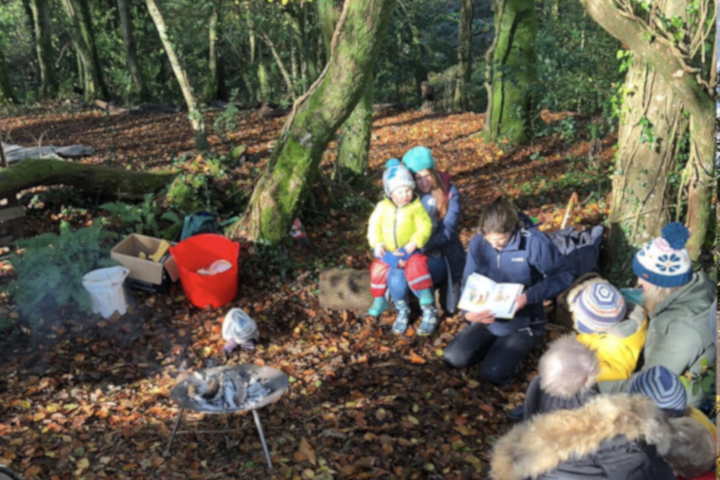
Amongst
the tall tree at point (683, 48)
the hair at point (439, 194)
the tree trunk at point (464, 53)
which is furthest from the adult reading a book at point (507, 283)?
the tree trunk at point (464, 53)

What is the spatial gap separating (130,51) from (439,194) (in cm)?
→ 1514

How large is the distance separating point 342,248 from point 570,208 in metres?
→ 2.64

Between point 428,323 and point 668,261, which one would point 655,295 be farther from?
point 428,323

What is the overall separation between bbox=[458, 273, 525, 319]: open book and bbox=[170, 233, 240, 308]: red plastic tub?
92.9 inches

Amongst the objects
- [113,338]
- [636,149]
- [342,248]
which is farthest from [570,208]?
[113,338]

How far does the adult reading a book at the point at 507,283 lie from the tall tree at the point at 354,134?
4.19 m

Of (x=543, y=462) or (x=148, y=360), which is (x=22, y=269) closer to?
(x=148, y=360)

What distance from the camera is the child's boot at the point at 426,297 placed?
5.26 m

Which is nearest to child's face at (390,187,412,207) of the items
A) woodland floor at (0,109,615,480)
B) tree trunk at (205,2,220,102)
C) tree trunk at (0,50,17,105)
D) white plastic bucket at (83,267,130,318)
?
woodland floor at (0,109,615,480)

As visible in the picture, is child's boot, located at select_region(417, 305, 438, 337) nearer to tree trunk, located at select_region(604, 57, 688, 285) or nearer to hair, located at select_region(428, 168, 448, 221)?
hair, located at select_region(428, 168, 448, 221)

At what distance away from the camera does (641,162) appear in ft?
16.8

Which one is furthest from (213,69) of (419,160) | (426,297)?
(426,297)

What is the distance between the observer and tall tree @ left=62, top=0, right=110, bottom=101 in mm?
18422

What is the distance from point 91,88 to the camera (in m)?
19.2
